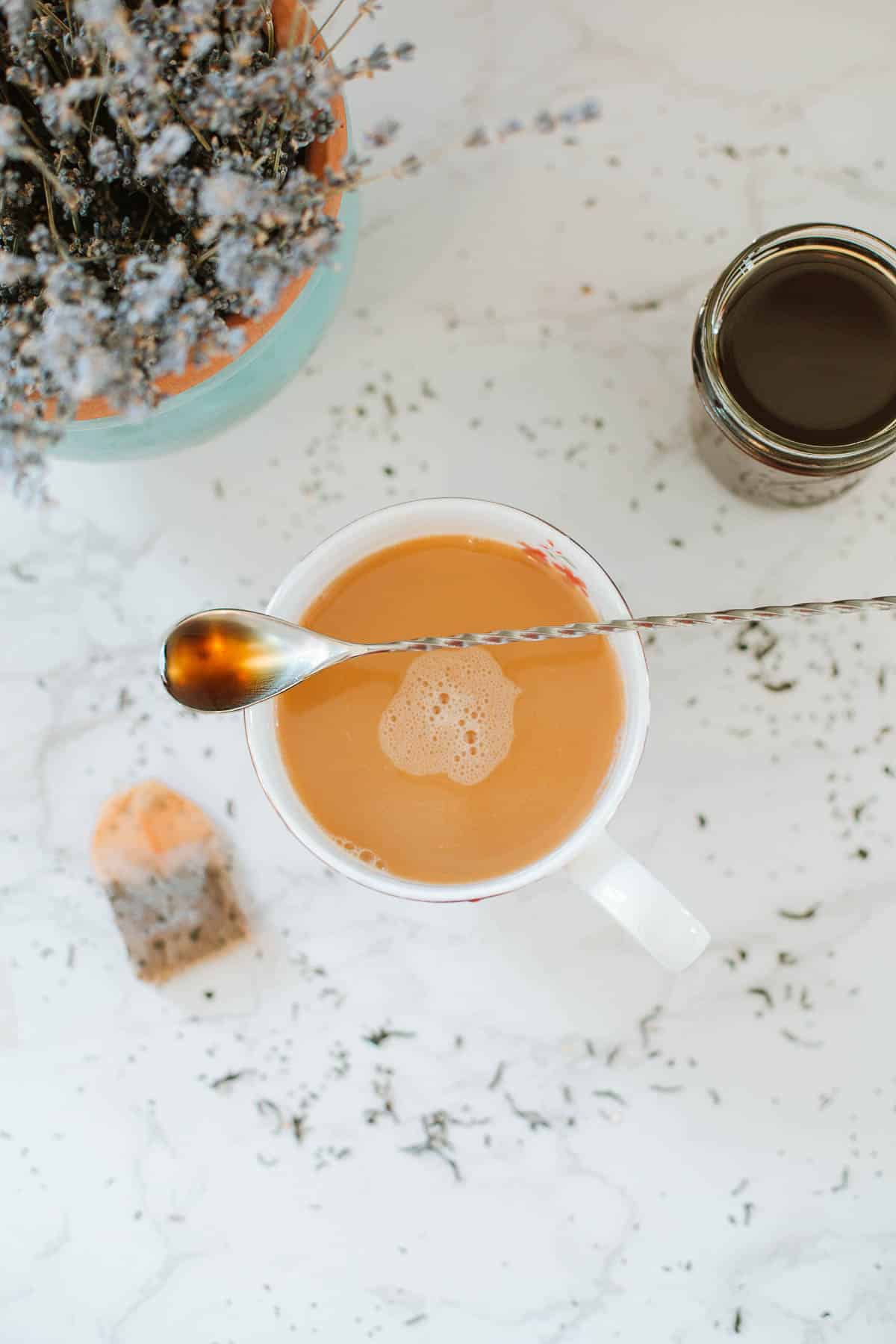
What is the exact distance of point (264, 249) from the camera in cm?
66

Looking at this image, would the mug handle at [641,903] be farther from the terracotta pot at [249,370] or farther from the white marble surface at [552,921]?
the terracotta pot at [249,370]

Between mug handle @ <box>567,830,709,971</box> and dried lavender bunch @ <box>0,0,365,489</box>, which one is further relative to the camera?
mug handle @ <box>567,830,709,971</box>

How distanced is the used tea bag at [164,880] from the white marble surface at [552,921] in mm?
20

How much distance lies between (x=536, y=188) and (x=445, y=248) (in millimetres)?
93

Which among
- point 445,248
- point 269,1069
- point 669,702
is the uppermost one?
point 445,248

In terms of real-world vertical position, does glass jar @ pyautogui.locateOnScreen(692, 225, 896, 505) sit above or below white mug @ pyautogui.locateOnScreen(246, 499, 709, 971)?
above

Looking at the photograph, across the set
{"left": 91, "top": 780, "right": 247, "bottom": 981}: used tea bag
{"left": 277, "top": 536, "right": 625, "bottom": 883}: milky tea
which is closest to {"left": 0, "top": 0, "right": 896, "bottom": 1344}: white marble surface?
{"left": 91, "top": 780, "right": 247, "bottom": 981}: used tea bag

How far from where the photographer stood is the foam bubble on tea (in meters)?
0.89

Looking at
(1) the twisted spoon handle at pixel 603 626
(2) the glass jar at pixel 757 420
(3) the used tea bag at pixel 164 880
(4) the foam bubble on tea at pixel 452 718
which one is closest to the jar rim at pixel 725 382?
(2) the glass jar at pixel 757 420

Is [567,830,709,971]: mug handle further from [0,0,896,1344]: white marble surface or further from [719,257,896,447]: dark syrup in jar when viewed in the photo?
[719,257,896,447]: dark syrup in jar

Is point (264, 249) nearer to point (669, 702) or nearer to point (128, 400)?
point (128, 400)

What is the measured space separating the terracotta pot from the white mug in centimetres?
13

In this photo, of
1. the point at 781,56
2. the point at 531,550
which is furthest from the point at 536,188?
the point at 531,550

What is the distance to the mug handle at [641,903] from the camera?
0.85 metres
